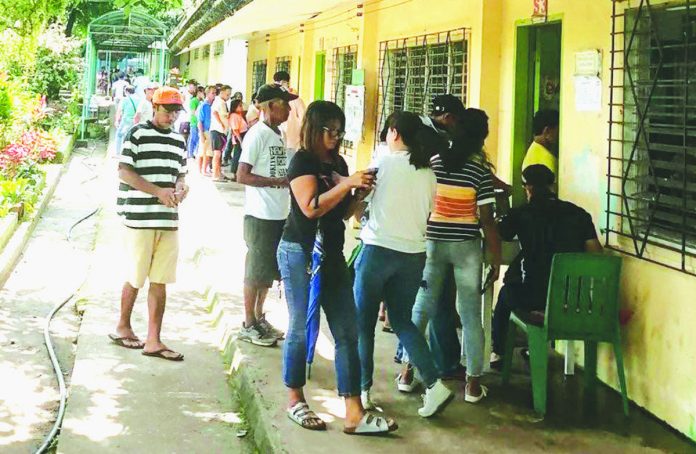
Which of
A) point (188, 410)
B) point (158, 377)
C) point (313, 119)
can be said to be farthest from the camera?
point (158, 377)

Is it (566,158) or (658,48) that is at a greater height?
(658,48)

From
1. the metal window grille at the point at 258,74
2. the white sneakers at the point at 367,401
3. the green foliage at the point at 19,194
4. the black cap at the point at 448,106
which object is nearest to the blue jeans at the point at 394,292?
the white sneakers at the point at 367,401

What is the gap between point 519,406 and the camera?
508 cm

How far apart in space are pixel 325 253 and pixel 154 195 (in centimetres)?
183

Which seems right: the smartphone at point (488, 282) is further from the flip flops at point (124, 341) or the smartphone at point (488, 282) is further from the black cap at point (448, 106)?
the flip flops at point (124, 341)

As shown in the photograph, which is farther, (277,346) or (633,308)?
(277,346)

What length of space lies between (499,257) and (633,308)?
2.89 ft

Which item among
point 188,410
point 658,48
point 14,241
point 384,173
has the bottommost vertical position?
point 188,410

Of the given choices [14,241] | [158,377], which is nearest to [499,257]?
[158,377]

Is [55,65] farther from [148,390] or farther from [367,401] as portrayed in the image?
[367,401]

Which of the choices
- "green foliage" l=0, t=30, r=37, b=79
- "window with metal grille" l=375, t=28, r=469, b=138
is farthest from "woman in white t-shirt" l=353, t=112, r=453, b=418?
"green foliage" l=0, t=30, r=37, b=79

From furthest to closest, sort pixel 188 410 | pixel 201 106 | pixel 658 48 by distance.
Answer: pixel 201 106 → pixel 188 410 → pixel 658 48

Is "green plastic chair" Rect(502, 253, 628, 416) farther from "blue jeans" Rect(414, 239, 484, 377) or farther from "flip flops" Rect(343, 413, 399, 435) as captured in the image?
"flip flops" Rect(343, 413, 399, 435)

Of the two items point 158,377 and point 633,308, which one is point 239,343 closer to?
point 158,377
